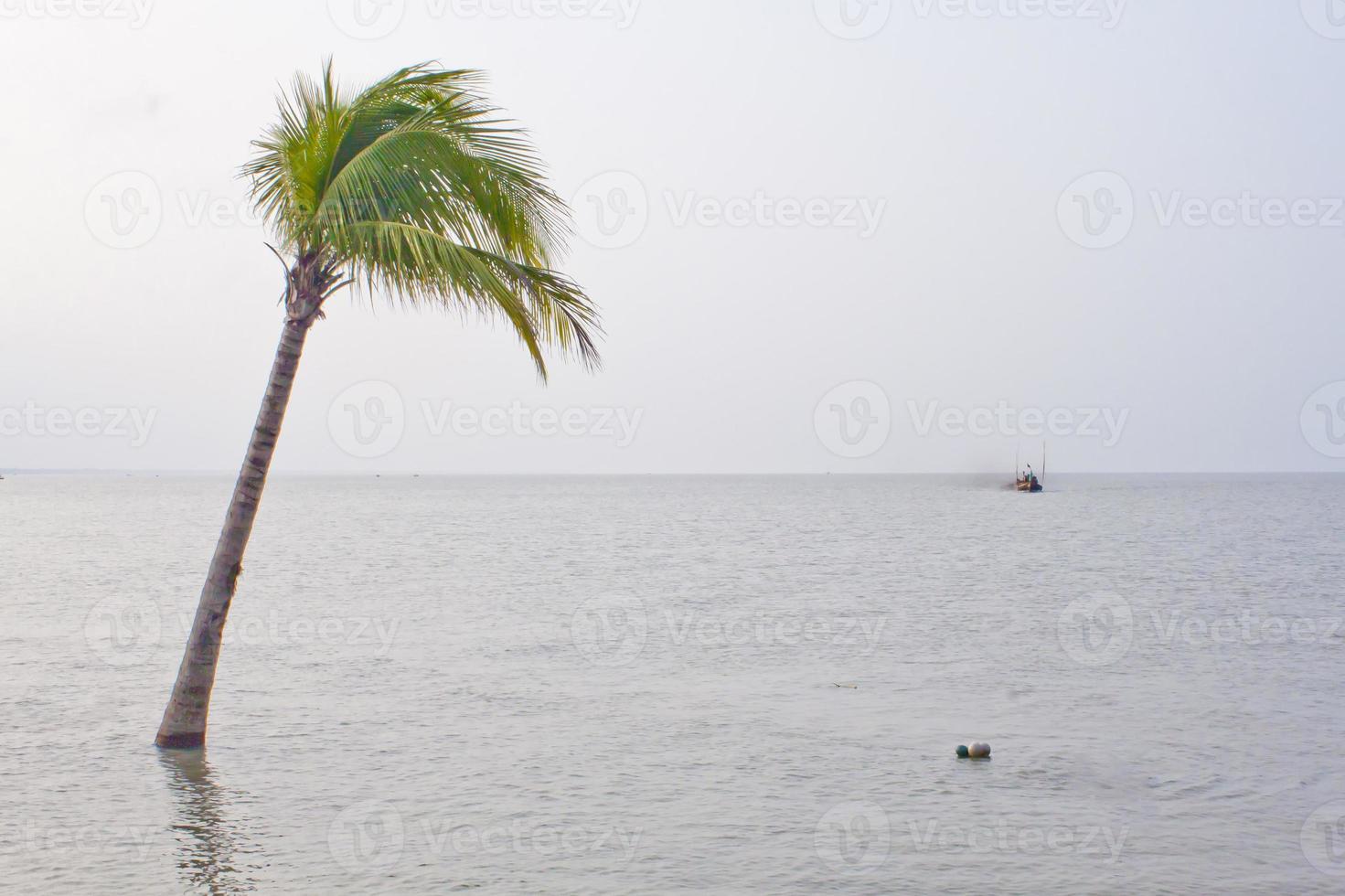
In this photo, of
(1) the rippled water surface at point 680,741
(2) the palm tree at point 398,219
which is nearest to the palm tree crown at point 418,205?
(2) the palm tree at point 398,219

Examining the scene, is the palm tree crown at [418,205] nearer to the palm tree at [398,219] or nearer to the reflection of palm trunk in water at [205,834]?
the palm tree at [398,219]

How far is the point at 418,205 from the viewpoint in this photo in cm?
1318

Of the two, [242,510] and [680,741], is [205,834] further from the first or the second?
[680,741]

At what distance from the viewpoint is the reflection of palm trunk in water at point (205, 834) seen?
12.1 m

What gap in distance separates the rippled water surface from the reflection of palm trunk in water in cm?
5

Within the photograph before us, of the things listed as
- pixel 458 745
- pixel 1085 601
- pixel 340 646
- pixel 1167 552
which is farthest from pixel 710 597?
pixel 1167 552

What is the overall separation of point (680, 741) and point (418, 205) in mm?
9803

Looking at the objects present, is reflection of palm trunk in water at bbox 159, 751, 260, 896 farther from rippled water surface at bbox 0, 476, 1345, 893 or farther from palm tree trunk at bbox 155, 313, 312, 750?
palm tree trunk at bbox 155, 313, 312, 750

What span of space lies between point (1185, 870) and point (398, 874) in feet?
27.6

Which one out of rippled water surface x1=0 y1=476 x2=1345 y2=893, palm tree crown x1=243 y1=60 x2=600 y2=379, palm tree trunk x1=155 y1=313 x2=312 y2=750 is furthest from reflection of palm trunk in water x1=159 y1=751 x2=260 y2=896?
palm tree crown x1=243 y1=60 x2=600 y2=379

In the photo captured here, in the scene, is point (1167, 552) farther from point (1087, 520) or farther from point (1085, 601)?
point (1087, 520)

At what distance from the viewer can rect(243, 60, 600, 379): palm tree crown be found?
12.9 m

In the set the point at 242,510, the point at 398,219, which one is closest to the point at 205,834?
the point at 242,510

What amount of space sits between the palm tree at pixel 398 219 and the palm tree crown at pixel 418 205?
0.05ft
